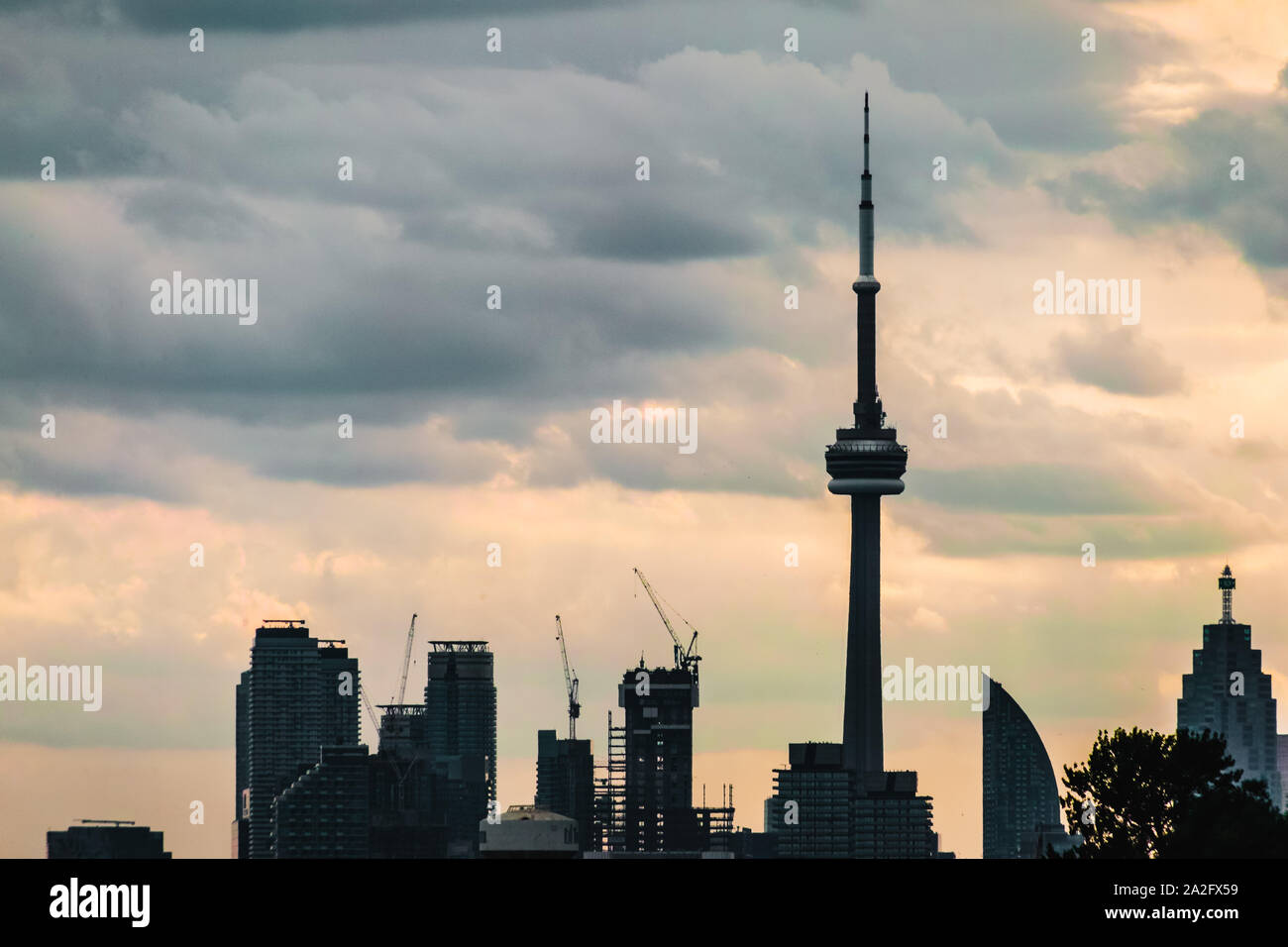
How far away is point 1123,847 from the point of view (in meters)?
199
